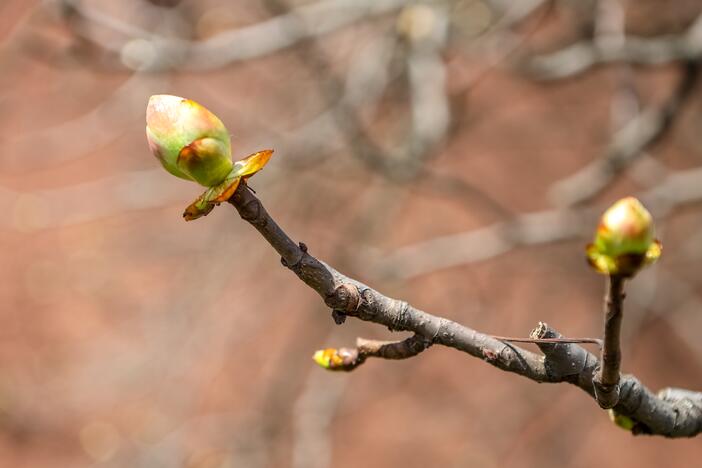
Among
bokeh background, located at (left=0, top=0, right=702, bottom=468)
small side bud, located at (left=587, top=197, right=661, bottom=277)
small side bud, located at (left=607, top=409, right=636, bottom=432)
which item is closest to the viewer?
small side bud, located at (left=587, top=197, right=661, bottom=277)

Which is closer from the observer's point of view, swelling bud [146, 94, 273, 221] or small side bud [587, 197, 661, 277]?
small side bud [587, 197, 661, 277]

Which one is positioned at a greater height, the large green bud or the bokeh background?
the bokeh background

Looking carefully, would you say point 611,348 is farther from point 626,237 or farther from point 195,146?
point 195,146

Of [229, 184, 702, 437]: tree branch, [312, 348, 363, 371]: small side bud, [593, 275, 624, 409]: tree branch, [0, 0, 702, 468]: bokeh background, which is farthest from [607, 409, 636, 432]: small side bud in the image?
[0, 0, 702, 468]: bokeh background

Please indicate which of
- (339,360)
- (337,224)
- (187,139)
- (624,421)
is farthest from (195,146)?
(337,224)

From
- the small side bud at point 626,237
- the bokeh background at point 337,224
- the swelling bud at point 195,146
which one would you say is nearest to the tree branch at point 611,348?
the small side bud at point 626,237

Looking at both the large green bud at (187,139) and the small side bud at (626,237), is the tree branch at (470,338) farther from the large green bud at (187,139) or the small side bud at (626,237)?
the small side bud at (626,237)

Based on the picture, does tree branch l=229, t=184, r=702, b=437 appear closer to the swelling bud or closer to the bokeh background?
the swelling bud

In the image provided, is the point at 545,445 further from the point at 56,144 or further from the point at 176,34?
the point at 56,144
